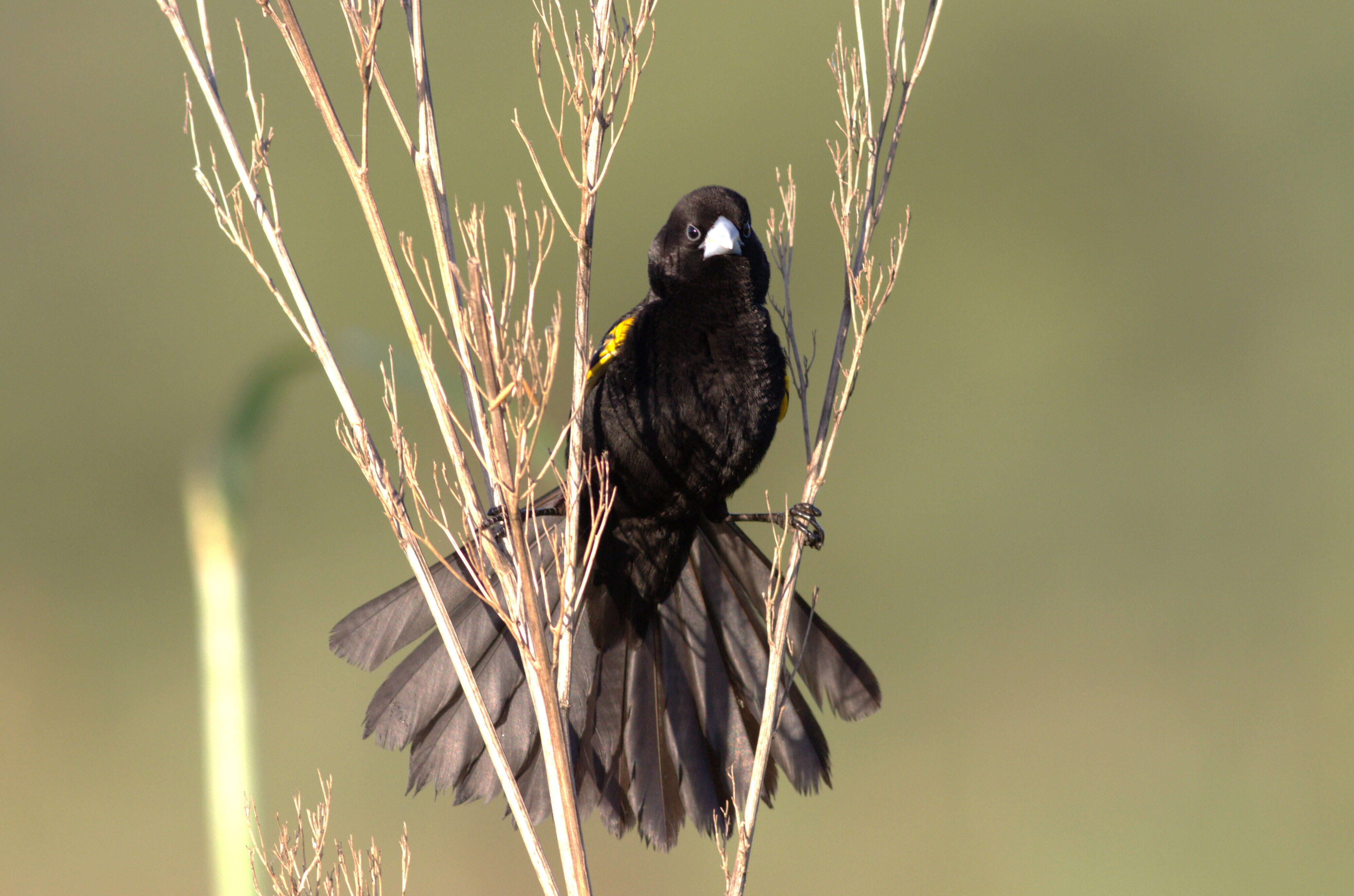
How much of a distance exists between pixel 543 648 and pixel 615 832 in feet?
3.30

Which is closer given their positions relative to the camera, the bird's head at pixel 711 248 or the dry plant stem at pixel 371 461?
the dry plant stem at pixel 371 461

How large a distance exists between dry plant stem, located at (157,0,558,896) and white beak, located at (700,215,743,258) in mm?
1057

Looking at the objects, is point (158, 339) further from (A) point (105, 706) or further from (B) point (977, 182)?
(B) point (977, 182)

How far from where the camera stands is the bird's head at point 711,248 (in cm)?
285

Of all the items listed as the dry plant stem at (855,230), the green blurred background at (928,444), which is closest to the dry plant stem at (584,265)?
the dry plant stem at (855,230)

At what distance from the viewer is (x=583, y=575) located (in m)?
2.01

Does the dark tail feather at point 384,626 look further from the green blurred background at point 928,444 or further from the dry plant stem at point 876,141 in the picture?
the green blurred background at point 928,444

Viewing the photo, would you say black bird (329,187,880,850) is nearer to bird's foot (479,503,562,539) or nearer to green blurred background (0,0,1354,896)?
bird's foot (479,503,562,539)

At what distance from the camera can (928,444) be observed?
12711 millimetres

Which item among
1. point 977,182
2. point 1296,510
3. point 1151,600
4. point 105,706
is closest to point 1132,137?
point 977,182

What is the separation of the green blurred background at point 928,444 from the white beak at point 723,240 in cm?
683

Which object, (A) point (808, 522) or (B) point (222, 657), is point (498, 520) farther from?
(B) point (222, 657)

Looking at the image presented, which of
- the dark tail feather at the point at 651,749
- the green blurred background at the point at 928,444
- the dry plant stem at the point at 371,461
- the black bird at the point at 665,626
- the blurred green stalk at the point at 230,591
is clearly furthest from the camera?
the green blurred background at the point at 928,444

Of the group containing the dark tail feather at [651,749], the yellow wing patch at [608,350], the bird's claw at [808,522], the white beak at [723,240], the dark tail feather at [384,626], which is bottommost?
the dark tail feather at [651,749]
